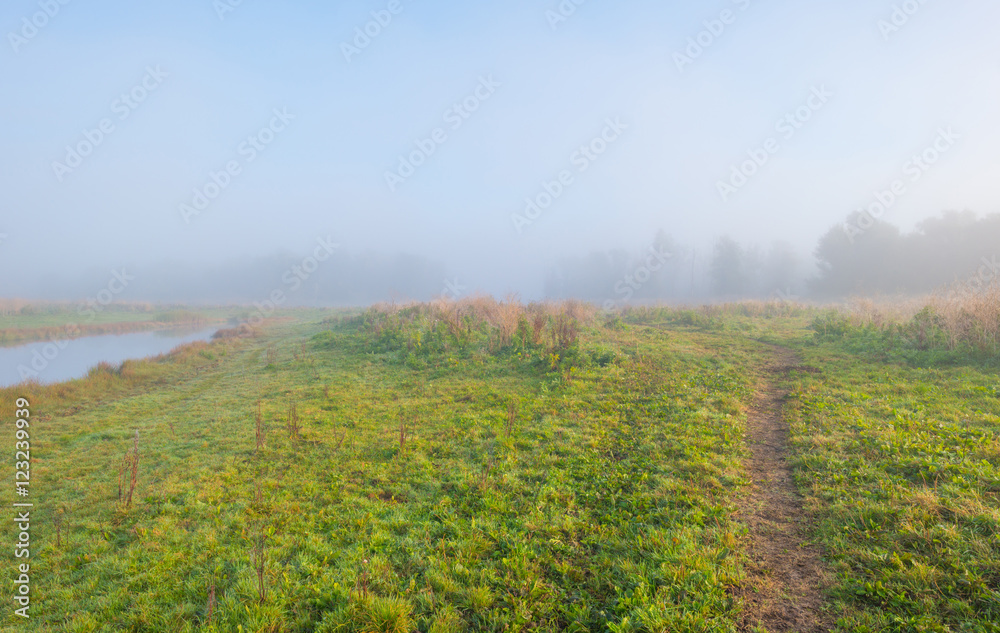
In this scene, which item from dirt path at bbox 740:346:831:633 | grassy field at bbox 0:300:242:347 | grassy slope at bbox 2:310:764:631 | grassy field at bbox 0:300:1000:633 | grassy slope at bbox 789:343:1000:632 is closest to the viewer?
grassy slope at bbox 789:343:1000:632

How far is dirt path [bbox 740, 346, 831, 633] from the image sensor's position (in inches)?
152

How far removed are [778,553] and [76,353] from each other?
3851cm

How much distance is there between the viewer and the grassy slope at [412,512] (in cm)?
421

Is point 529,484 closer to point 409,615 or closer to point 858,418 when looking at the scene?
point 409,615

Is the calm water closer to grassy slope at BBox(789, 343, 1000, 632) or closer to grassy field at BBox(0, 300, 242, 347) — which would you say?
grassy field at BBox(0, 300, 242, 347)

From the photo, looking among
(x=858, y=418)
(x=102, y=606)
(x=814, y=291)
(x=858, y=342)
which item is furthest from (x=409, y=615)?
(x=814, y=291)

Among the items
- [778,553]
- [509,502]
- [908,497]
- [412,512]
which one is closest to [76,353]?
[412,512]

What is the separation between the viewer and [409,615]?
13.7 feet

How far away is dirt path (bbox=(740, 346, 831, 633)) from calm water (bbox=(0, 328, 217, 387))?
76.9ft

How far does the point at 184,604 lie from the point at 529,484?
15.1 ft

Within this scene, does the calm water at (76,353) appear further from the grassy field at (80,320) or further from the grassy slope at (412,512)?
the grassy slope at (412,512)

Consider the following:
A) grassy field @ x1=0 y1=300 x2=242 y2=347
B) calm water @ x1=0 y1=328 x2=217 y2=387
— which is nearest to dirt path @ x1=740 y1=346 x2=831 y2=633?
calm water @ x1=0 y1=328 x2=217 y2=387

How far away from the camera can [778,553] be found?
4746 mm

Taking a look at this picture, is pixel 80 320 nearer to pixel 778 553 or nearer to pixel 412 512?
pixel 412 512
